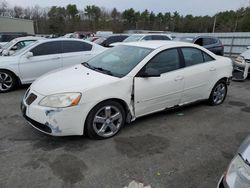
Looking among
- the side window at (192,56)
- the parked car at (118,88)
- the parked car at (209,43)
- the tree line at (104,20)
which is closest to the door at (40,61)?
the parked car at (118,88)

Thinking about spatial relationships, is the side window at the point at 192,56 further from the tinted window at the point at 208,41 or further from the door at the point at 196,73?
the tinted window at the point at 208,41

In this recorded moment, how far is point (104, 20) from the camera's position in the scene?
64.1 meters

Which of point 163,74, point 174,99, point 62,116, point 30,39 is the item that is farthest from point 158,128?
point 30,39

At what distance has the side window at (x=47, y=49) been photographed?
5983 mm

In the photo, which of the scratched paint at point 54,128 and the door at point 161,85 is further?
the door at point 161,85

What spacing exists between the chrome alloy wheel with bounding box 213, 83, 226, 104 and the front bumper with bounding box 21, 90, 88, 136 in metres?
3.20

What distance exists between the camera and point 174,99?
3.99 m

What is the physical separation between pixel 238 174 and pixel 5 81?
5940 mm

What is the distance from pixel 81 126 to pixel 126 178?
997 millimetres

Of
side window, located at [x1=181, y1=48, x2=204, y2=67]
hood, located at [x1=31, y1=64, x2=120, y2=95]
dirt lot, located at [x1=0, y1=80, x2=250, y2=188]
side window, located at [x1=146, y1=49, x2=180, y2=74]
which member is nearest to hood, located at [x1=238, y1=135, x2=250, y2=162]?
dirt lot, located at [x1=0, y1=80, x2=250, y2=188]

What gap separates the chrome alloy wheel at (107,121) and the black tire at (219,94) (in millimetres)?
2458

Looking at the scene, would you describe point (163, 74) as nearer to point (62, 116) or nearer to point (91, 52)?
point (62, 116)

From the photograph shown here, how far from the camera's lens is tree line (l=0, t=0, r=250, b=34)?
2280 inches

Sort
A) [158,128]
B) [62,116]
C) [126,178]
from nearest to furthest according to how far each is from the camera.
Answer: [126,178]
[62,116]
[158,128]
